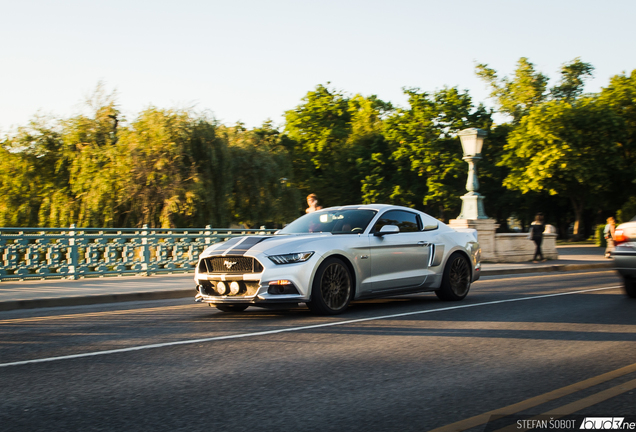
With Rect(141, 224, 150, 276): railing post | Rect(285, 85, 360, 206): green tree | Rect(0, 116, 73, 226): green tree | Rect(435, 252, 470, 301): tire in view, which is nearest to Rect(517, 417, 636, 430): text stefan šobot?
Rect(435, 252, 470, 301): tire

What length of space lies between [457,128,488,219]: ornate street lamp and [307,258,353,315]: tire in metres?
12.7

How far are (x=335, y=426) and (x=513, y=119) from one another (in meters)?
59.7

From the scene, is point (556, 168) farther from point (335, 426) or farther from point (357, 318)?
point (335, 426)

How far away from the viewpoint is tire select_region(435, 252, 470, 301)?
1110cm

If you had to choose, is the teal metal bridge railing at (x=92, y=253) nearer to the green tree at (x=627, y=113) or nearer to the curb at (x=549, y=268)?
the curb at (x=549, y=268)

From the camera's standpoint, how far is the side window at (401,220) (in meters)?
10.5

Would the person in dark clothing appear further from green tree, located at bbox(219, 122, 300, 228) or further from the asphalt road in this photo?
green tree, located at bbox(219, 122, 300, 228)

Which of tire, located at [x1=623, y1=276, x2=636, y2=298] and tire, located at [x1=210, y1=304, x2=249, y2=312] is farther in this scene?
tire, located at [x1=623, y1=276, x2=636, y2=298]

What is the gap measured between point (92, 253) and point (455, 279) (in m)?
9.53

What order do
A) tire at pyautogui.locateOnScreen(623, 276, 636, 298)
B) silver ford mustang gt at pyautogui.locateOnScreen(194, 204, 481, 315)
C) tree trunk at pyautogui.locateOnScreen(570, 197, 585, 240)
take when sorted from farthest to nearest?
tree trunk at pyautogui.locateOnScreen(570, 197, 585, 240)
tire at pyautogui.locateOnScreen(623, 276, 636, 298)
silver ford mustang gt at pyautogui.locateOnScreen(194, 204, 481, 315)

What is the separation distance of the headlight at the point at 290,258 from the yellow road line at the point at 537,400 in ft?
13.8

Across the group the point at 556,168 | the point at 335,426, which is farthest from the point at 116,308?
the point at 556,168

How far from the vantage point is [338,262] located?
934cm

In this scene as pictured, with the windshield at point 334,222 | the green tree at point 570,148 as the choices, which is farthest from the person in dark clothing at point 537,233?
the green tree at point 570,148
